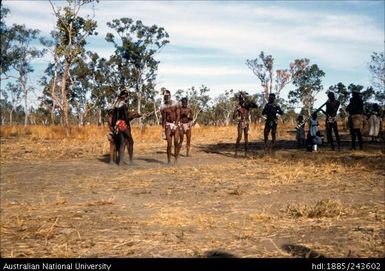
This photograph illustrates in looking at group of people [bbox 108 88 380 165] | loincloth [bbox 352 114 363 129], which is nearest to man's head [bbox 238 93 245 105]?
group of people [bbox 108 88 380 165]

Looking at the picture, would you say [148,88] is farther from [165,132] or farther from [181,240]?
[181,240]

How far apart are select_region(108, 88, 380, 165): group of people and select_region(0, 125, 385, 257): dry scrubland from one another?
1.12m

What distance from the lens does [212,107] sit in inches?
3474

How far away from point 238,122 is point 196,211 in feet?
27.9

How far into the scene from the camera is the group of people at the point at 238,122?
11555mm

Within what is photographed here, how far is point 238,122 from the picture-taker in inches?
555

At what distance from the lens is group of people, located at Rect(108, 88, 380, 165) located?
37.9 ft

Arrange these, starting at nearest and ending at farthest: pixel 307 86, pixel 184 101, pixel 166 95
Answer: pixel 166 95, pixel 184 101, pixel 307 86

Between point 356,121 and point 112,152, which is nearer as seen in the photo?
point 112,152

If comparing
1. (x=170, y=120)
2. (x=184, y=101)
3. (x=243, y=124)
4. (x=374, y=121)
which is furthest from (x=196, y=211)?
(x=374, y=121)

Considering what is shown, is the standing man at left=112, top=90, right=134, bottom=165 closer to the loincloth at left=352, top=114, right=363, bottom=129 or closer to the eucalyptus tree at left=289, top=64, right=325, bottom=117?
the loincloth at left=352, top=114, right=363, bottom=129

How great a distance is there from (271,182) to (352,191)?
5.00 feet

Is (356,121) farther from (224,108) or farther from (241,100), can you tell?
(224,108)

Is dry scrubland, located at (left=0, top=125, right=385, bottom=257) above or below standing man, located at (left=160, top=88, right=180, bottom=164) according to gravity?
below
